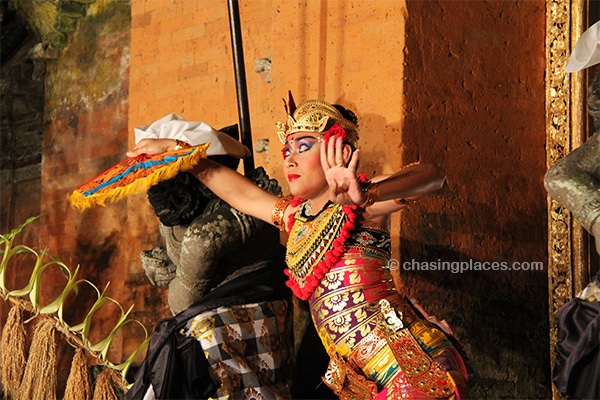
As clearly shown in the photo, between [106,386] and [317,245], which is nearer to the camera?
[317,245]

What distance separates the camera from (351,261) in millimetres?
2838

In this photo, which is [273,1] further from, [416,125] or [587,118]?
[587,118]

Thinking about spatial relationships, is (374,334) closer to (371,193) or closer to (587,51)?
(371,193)

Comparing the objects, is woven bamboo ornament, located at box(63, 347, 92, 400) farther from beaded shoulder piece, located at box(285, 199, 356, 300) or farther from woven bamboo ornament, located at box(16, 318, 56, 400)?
beaded shoulder piece, located at box(285, 199, 356, 300)

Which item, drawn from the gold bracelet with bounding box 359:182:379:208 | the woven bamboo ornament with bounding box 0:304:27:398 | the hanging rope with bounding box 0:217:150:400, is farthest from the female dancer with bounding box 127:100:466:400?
the woven bamboo ornament with bounding box 0:304:27:398

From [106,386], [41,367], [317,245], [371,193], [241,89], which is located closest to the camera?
[371,193]

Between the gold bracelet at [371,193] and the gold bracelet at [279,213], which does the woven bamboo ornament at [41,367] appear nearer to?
the gold bracelet at [279,213]

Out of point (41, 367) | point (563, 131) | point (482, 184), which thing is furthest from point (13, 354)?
point (563, 131)

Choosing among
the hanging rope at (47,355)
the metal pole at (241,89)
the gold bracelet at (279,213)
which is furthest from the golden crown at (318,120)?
the hanging rope at (47,355)

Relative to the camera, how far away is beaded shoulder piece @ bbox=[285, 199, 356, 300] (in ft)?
9.30

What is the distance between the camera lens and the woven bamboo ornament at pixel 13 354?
3887 mm

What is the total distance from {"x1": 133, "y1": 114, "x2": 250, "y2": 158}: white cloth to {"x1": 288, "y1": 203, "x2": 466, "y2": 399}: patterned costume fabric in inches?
17.5

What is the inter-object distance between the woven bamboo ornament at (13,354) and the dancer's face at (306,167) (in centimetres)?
148

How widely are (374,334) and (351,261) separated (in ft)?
0.69
